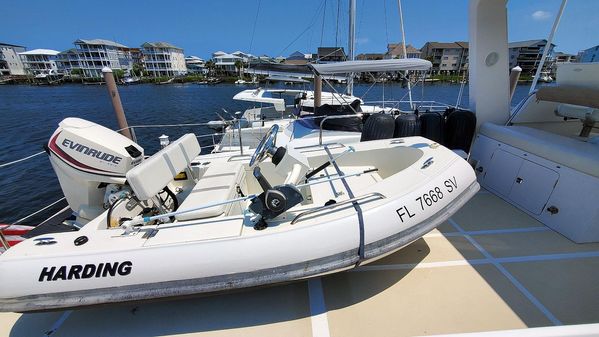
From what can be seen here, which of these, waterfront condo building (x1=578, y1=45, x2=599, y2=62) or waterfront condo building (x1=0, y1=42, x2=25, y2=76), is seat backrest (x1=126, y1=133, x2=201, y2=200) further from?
waterfront condo building (x1=0, y1=42, x2=25, y2=76)

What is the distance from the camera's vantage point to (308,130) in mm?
5727

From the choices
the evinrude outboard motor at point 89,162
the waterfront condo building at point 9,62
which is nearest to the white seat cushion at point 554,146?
the evinrude outboard motor at point 89,162

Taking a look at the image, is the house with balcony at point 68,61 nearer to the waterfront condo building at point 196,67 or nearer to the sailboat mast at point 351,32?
the waterfront condo building at point 196,67

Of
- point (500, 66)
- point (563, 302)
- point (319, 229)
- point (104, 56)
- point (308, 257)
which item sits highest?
point (104, 56)

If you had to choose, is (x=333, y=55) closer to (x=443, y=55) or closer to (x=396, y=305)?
(x=396, y=305)

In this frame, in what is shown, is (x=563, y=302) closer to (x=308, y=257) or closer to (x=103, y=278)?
(x=308, y=257)

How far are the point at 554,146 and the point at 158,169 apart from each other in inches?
155

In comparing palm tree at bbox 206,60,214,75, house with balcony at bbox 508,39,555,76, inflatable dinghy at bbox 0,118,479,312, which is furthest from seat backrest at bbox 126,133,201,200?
palm tree at bbox 206,60,214,75

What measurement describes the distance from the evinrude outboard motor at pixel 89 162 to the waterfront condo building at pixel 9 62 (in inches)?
4105

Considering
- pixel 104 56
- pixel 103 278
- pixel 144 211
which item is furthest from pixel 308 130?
pixel 104 56

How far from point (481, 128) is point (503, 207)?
126 cm

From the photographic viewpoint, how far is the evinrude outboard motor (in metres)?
2.42

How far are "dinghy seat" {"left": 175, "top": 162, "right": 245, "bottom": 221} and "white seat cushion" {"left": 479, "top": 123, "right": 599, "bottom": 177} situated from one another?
10.9 ft

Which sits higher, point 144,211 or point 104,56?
point 104,56
